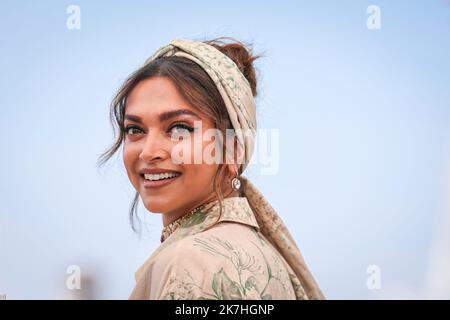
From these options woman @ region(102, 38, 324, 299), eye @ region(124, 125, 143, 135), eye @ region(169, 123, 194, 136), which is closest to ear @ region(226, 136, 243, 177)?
woman @ region(102, 38, 324, 299)

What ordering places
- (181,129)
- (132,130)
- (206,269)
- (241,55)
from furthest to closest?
(241,55) < (132,130) < (181,129) < (206,269)

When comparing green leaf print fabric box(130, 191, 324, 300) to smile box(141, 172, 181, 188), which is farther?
smile box(141, 172, 181, 188)

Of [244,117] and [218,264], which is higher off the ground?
[244,117]

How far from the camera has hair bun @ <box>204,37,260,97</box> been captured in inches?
93.4

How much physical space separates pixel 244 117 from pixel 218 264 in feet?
1.58

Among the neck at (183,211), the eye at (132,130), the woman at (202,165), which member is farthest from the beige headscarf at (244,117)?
the eye at (132,130)

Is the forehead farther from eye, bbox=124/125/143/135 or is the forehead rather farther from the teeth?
the teeth

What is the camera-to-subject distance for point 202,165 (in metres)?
2.07

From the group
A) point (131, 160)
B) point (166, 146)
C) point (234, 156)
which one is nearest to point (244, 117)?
point (234, 156)

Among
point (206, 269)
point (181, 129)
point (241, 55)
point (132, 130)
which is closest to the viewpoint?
point (206, 269)

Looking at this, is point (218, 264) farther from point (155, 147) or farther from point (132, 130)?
point (132, 130)
